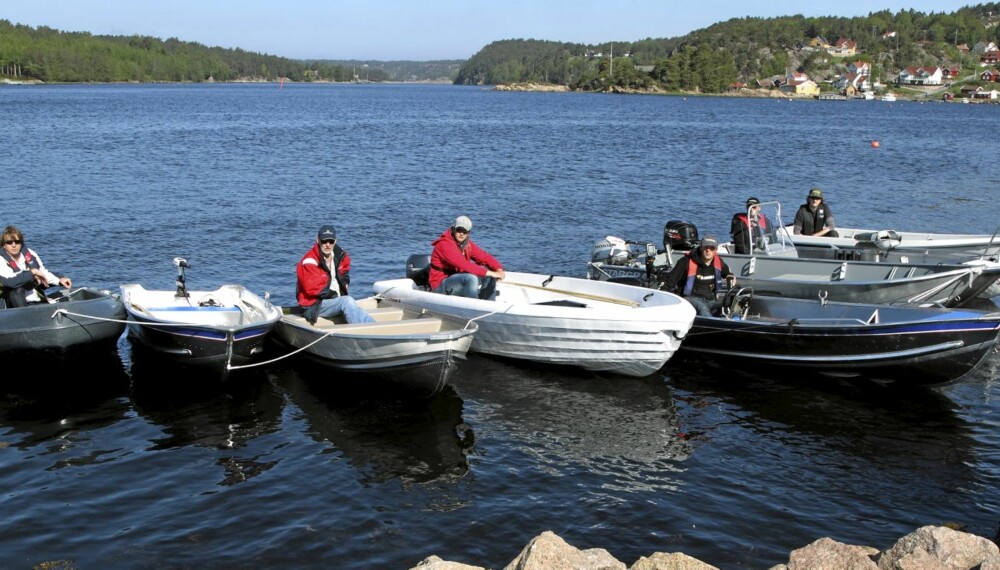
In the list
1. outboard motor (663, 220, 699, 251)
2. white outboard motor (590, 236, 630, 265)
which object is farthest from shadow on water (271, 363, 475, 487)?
white outboard motor (590, 236, 630, 265)

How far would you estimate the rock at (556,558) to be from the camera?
6746 mm

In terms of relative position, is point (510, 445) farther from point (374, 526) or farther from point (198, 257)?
point (198, 257)

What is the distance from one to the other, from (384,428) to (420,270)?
4.33 metres

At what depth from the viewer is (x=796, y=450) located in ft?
36.1

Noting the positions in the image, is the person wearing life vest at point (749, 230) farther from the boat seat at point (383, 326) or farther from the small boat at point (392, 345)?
the boat seat at point (383, 326)

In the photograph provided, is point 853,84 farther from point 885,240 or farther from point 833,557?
point 833,557

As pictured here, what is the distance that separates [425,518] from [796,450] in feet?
14.9

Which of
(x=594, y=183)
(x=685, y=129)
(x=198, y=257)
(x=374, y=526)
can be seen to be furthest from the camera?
(x=685, y=129)

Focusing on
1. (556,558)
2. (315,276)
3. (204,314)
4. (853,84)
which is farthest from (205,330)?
(853,84)

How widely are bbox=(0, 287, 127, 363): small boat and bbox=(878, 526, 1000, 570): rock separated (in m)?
9.72

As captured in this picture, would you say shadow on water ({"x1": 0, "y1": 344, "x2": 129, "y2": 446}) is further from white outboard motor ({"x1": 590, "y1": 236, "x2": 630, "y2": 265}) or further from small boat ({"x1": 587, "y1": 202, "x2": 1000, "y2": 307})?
white outboard motor ({"x1": 590, "y1": 236, "x2": 630, "y2": 265})

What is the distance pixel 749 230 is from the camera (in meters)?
17.0

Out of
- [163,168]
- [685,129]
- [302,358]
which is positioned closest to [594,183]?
[163,168]

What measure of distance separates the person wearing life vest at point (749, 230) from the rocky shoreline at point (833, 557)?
1018 centimetres
